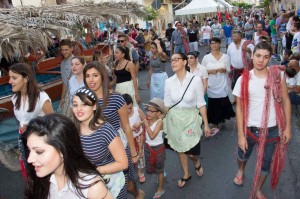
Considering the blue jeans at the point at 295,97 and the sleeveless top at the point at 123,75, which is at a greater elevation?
the sleeveless top at the point at 123,75

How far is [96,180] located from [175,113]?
2509mm

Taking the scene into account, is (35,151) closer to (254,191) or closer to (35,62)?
(254,191)

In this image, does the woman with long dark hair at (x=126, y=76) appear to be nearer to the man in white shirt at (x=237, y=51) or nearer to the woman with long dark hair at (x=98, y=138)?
the man in white shirt at (x=237, y=51)

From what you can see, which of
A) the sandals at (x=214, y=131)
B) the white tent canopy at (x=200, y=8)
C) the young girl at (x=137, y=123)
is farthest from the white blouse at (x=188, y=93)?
the white tent canopy at (x=200, y=8)

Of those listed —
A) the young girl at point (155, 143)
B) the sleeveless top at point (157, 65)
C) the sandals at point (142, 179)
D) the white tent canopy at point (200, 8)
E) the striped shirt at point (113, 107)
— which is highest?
the white tent canopy at point (200, 8)

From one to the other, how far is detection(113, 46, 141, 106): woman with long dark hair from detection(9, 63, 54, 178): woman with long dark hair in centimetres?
210

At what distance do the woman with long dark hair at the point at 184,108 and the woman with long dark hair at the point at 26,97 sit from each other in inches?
60.1

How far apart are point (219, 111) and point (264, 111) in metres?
2.73

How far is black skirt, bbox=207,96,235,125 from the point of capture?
6.36 metres

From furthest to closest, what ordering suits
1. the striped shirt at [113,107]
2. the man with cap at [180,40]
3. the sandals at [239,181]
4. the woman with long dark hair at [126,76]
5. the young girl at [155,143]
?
the man with cap at [180,40], the woman with long dark hair at [126,76], the sandals at [239,181], the young girl at [155,143], the striped shirt at [113,107]

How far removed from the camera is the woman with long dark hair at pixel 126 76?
5883 mm

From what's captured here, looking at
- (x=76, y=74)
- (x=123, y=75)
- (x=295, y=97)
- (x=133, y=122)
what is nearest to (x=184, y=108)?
(x=133, y=122)

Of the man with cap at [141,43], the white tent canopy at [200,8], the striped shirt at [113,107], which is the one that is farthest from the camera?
the white tent canopy at [200,8]

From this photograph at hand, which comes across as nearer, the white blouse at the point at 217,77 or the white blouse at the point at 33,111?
the white blouse at the point at 33,111
